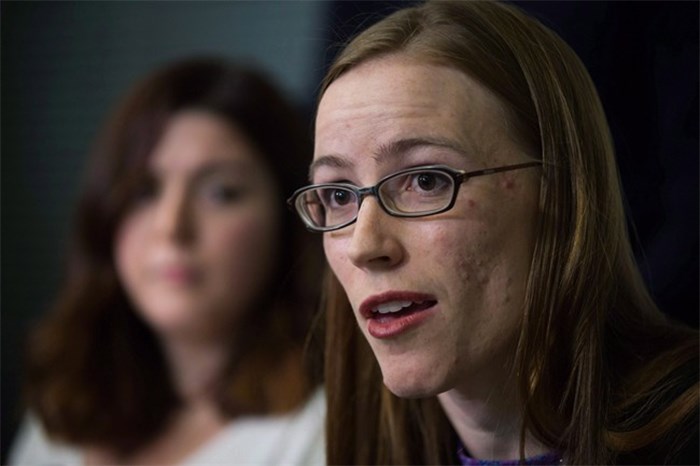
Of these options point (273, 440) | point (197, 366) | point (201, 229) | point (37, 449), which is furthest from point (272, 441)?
point (37, 449)

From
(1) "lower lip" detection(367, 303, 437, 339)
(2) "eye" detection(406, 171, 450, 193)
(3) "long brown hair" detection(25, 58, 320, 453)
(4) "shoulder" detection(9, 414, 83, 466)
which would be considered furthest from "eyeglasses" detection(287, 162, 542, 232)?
(4) "shoulder" detection(9, 414, 83, 466)

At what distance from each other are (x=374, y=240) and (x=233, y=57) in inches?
39.6

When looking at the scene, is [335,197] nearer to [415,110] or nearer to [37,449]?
[415,110]

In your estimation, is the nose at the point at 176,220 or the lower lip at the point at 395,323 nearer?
the lower lip at the point at 395,323

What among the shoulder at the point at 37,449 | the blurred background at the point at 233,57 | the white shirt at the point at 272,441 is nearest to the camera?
the blurred background at the point at 233,57

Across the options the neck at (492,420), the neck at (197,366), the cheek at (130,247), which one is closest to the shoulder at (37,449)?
the neck at (197,366)

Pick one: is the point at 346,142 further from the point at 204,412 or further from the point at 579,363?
the point at 204,412

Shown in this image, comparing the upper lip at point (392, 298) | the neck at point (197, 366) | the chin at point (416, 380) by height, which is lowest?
the neck at point (197, 366)

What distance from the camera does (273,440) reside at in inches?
62.3

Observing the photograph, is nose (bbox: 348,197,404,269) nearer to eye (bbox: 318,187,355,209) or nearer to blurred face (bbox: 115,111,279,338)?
eye (bbox: 318,187,355,209)

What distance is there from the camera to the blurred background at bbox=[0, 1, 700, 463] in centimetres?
116

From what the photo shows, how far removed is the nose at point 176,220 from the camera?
159cm

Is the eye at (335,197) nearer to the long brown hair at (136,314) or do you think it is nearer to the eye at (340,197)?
the eye at (340,197)

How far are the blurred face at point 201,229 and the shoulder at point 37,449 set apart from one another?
0.37m
